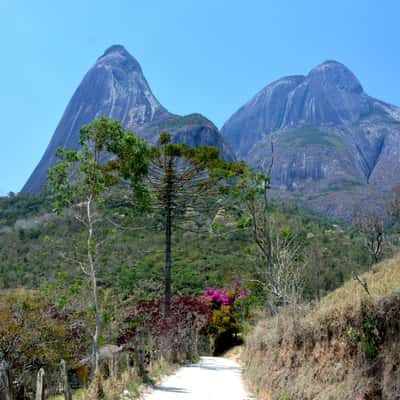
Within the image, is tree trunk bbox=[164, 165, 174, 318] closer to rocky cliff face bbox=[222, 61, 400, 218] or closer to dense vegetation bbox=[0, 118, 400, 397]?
dense vegetation bbox=[0, 118, 400, 397]

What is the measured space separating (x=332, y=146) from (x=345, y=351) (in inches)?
5658

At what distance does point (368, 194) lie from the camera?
10612cm

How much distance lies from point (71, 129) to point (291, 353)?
149591 millimetres

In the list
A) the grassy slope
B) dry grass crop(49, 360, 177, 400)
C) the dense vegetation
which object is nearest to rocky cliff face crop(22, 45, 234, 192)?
the dense vegetation

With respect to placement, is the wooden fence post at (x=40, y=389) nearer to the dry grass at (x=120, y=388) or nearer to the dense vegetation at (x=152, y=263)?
the dry grass at (x=120, y=388)

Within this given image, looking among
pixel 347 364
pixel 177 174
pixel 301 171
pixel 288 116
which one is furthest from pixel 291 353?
pixel 288 116

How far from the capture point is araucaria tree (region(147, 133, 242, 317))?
1683cm

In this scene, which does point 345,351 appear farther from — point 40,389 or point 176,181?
point 176,181

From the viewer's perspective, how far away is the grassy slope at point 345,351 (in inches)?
201

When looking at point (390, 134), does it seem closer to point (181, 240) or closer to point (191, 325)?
point (181, 240)

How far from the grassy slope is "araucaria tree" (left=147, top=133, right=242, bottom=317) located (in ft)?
29.6

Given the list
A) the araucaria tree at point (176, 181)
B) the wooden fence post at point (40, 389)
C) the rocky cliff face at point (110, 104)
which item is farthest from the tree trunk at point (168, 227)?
the rocky cliff face at point (110, 104)

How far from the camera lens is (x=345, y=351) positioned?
586 cm

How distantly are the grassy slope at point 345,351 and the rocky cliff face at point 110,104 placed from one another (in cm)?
10205
